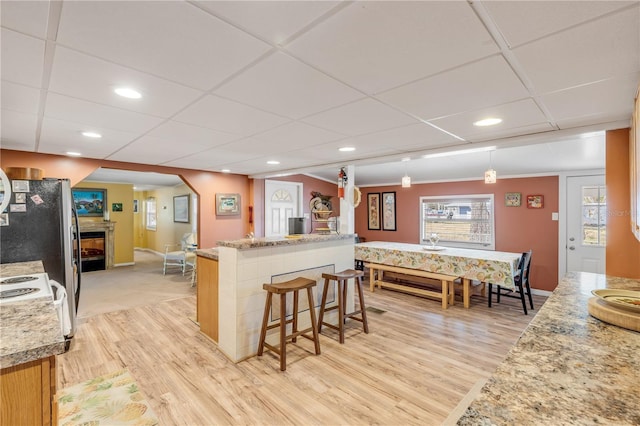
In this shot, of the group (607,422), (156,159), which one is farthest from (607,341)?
(156,159)

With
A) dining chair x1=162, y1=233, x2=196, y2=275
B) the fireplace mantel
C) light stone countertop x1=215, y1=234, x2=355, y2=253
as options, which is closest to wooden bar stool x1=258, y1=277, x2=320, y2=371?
light stone countertop x1=215, y1=234, x2=355, y2=253

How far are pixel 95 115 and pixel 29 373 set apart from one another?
193 cm

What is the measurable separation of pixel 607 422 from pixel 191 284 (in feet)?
18.6

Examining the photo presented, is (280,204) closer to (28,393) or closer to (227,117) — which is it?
(227,117)

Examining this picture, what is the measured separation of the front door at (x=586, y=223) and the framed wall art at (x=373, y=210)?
352 cm

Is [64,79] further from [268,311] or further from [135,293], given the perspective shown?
[135,293]

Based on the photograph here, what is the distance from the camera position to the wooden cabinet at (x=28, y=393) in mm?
882

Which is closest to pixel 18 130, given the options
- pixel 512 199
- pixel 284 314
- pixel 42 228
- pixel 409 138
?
pixel 42 228

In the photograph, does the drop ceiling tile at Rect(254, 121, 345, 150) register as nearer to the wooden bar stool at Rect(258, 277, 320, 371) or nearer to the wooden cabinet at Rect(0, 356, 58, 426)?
the wooden bar stool at Rect(258, 277, 320, 371)

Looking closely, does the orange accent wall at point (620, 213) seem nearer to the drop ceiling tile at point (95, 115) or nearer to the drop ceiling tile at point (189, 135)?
the drop ceiling tile at point (189, 135)

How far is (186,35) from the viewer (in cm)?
119

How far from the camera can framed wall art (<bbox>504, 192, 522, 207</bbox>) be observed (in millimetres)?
5117

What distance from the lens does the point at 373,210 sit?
7.20 m

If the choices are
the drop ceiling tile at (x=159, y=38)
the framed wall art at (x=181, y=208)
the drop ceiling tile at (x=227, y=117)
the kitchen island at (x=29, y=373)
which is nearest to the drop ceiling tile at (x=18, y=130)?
the drop ceiling tile at (x=227, y=117)
